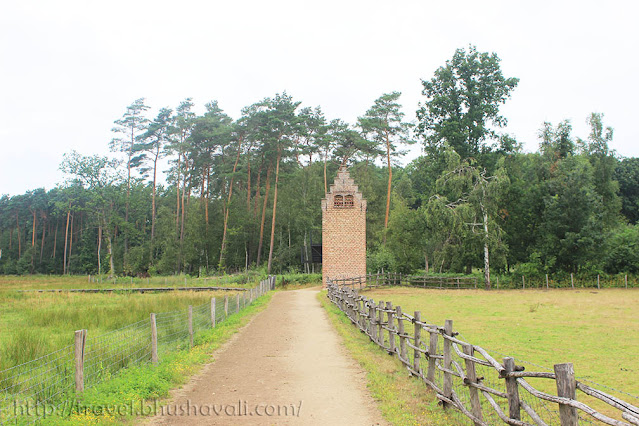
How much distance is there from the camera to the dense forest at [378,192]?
38.6 meters

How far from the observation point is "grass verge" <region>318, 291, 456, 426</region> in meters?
6.59

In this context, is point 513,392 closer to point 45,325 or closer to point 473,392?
point 473,392

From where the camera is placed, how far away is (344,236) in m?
38.1

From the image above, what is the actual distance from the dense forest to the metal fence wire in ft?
91.2

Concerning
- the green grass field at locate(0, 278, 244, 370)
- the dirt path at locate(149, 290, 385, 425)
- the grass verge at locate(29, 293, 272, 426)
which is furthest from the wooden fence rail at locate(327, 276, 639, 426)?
the green grass field at locate(0, 278, 244, 370)

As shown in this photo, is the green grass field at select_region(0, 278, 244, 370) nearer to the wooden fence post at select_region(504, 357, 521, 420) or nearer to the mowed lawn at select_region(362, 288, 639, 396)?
the wooden fence post at select_region(504, 357, 521, 420)

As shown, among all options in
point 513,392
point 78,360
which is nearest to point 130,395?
point 78,360

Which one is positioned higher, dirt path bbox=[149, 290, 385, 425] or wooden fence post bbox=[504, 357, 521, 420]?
wooden fence post bbox=[504, 357, 521, 420]

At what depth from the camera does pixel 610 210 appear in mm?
49031

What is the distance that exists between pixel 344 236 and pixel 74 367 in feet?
101

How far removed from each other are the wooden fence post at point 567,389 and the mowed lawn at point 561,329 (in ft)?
16.0

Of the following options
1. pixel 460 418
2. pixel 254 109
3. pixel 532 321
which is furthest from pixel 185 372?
pixel 254 109

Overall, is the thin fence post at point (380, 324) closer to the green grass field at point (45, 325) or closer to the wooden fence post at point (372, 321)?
the wooden fence post at point (372, 321)

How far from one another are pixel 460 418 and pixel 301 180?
2176 inches
